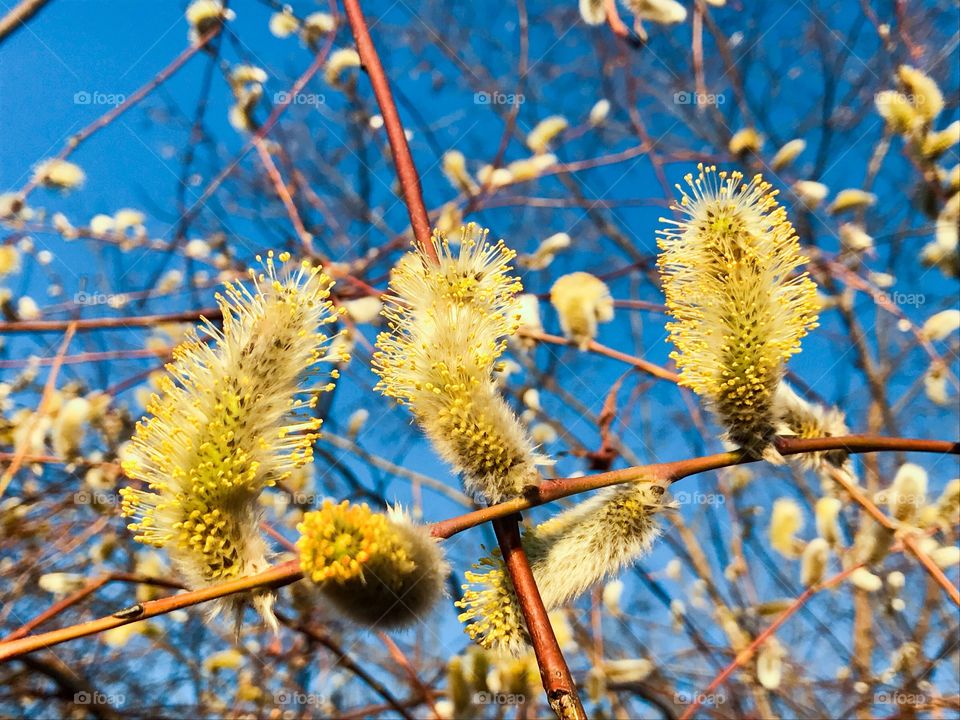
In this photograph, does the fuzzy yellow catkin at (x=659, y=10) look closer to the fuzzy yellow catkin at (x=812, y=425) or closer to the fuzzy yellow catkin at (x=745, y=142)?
the fuzzy yellow catkin at (x=745, y=142)

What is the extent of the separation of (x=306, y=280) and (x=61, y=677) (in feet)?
5.35

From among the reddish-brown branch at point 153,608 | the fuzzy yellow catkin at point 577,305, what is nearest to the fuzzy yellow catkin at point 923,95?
the fuzzy yellow catkin at point 577,305

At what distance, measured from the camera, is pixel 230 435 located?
2.62ft

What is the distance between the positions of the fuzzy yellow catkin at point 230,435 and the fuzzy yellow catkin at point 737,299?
1.61 ft

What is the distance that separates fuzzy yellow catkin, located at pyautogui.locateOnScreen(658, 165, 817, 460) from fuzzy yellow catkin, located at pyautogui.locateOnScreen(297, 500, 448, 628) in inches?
17.5

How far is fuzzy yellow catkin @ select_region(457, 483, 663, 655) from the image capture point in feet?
2.85

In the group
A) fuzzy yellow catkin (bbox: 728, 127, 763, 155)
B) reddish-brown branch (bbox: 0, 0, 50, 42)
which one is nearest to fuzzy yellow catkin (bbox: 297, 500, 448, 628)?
reddish-brown branch (bbox: 0, 0, 50, 42)

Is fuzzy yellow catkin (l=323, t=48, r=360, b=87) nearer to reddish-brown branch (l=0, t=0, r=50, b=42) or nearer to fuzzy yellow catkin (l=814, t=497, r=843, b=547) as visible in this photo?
reddish-brown branch (l=0, t=0, r=50, b=42)

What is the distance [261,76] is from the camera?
262cm

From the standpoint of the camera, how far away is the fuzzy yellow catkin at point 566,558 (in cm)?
87

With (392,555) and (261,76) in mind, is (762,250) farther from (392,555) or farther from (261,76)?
(261,76)

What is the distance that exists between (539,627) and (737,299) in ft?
1.67

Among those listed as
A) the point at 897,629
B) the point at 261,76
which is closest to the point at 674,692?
the point at 897,629

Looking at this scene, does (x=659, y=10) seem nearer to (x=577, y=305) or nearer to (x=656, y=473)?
(x=577, y=305)
